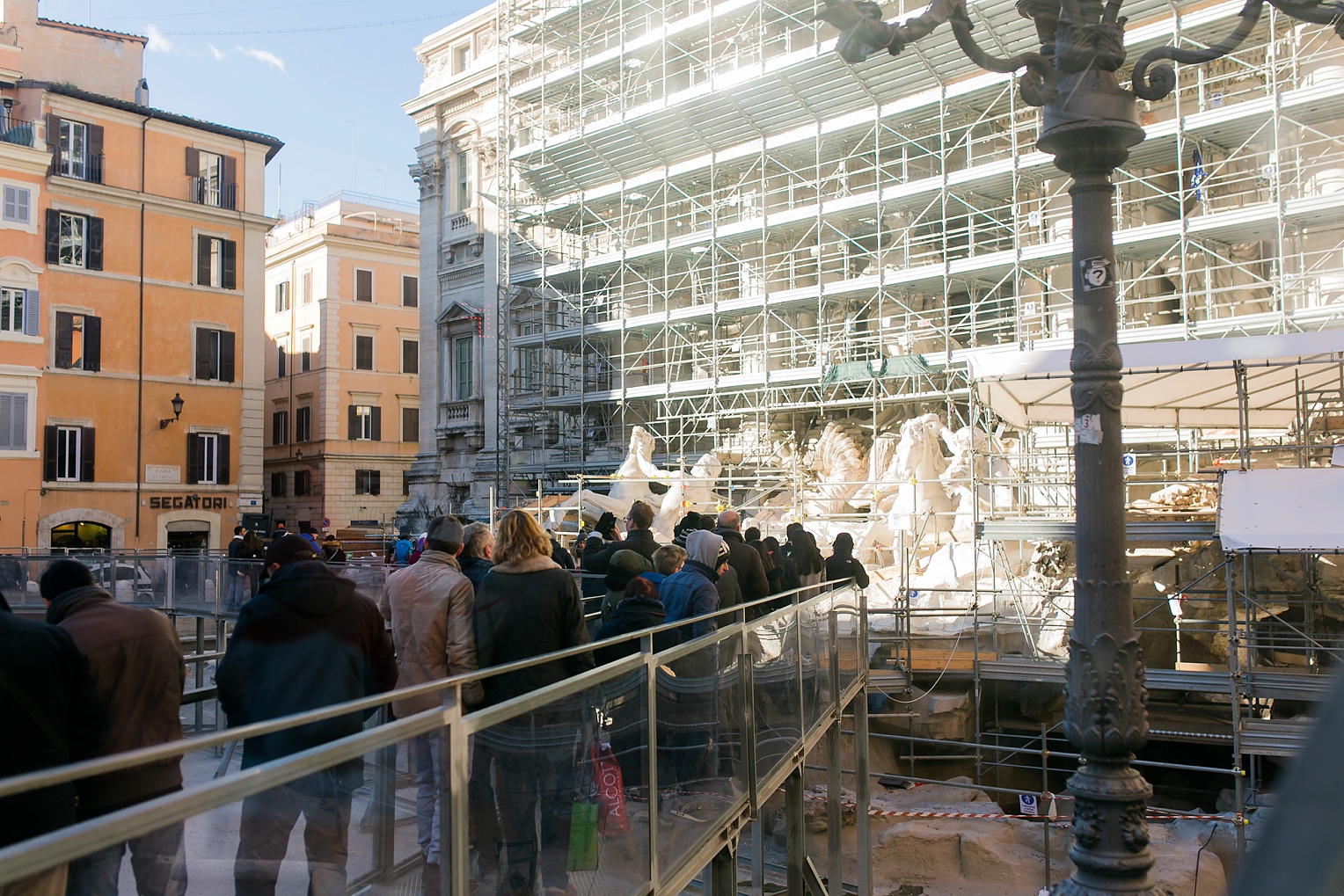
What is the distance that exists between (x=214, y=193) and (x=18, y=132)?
6.01m

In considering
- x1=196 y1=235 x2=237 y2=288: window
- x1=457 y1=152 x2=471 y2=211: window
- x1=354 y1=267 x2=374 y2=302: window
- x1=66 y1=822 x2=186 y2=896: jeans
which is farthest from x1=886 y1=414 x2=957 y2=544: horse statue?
x1=354 y1=267 x2=374 y2=302: window

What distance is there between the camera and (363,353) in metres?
45.6

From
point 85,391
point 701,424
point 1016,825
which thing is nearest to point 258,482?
point 85,391

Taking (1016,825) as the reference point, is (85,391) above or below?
above

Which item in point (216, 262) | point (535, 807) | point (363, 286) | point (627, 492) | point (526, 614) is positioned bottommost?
point (535, 807)

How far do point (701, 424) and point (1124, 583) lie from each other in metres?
24.3

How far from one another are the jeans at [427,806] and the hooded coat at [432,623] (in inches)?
75.8

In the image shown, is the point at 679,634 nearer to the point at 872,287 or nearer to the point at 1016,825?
the point at 1016,825

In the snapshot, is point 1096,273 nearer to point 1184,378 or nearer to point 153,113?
point 1184,378

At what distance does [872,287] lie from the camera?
77.9 feet

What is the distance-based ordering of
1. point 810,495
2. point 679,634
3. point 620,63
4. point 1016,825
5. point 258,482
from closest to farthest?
point 679,634
point 1016,825
point 810,495
point 620,63
point 258,482

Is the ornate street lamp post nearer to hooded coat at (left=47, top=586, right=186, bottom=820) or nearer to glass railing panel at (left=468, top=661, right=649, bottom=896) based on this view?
glass railing panel at (left=468, top=661, right=649, bottom=896)

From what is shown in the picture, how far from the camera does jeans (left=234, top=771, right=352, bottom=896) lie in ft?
7.69

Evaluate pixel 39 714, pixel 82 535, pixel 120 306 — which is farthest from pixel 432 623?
pixel 120 306
